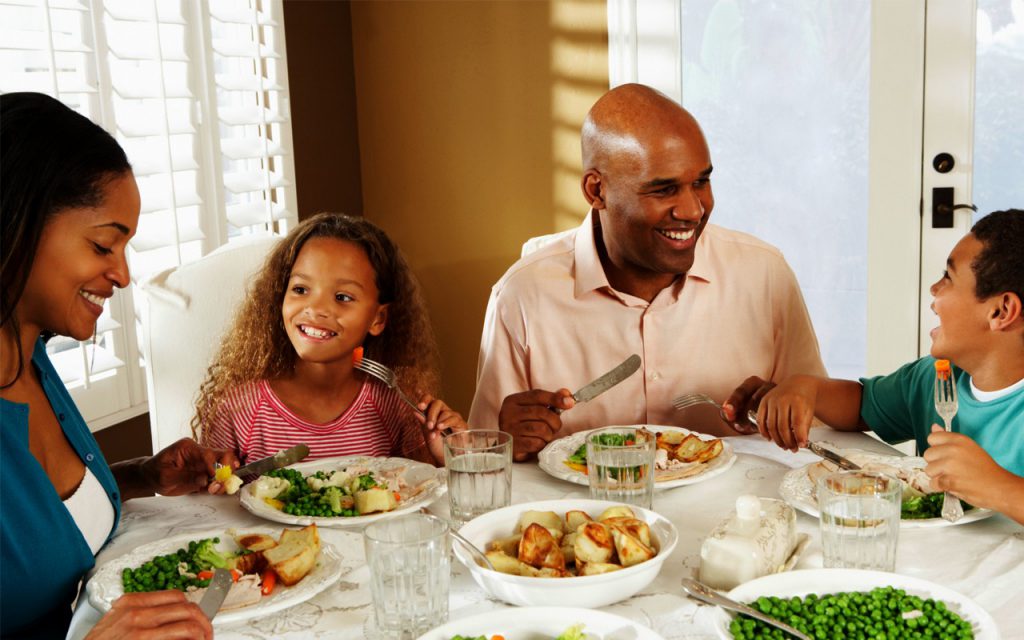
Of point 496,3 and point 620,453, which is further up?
point 496,3

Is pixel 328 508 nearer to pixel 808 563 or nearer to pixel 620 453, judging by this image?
pixel 620 453

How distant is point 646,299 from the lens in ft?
7.22

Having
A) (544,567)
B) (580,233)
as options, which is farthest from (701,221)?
(544,567)

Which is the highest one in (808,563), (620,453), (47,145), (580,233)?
(47,145)

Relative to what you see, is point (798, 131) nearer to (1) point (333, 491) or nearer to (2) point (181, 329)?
(2) point (181, 329)

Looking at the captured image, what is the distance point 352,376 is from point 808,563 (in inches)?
46.9

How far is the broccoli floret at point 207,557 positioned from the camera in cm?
129

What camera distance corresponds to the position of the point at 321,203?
11.8 ft

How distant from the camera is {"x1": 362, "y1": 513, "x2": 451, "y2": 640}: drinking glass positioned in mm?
1120

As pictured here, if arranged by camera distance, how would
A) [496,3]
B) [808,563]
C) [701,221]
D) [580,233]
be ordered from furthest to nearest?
[496,3], [580,233], [701,221], [808,563]

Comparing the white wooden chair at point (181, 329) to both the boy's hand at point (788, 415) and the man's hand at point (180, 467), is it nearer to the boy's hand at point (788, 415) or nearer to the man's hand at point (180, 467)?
the man's hand at point (180, 467)

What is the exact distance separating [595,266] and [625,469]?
85 centimetres

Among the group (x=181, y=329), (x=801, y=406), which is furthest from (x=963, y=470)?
(x=181, y=329)

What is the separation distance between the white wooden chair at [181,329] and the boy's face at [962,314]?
143 centimetres
